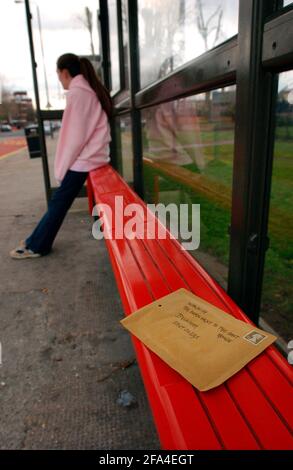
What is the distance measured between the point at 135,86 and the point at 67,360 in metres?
2.31

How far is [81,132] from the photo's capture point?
313 centimetres

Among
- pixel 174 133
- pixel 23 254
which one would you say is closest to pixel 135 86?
pixel 174 133

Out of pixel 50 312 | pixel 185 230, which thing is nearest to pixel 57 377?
pixel 50 312

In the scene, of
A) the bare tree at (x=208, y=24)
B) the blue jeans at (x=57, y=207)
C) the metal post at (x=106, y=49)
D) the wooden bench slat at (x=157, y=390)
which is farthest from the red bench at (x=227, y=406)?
the metal post at (x=106, y=49)

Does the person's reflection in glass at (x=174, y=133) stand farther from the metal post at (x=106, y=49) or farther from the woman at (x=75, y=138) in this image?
the metal post at (x=106, y=49)

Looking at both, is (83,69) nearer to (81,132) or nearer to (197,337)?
(81,132)

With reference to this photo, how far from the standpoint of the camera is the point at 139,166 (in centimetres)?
354

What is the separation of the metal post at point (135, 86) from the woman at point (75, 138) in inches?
9.4

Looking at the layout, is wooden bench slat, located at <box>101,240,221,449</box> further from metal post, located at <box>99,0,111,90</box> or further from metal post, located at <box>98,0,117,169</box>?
metal post, located at <box>99,0,111,90</box>

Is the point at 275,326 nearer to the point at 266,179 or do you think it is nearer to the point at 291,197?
the point at 266,179

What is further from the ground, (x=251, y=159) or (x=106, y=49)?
(x=106, y=49)

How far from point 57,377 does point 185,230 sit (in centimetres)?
250

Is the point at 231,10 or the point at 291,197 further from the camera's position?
the point at 291,197

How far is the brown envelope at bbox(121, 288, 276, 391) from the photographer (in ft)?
3.42
